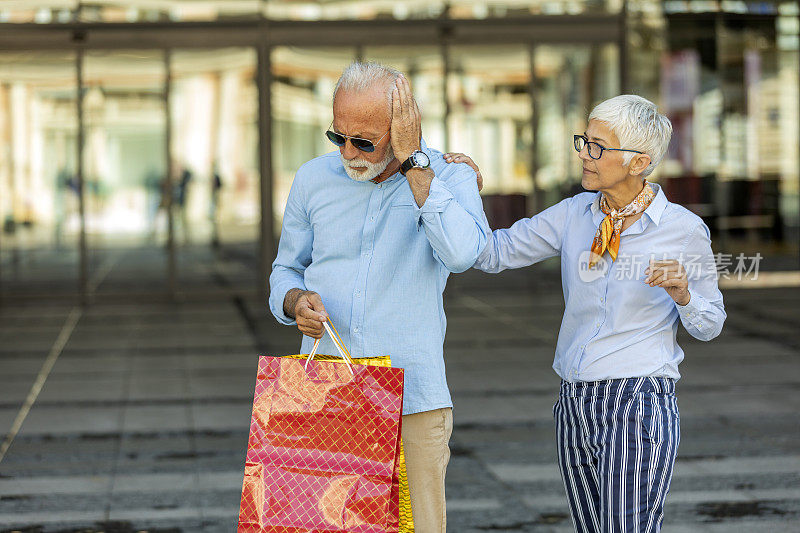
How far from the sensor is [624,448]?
3037mm

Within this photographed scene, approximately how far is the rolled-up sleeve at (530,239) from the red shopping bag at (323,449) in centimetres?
69

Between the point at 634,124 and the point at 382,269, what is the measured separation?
0.77 m

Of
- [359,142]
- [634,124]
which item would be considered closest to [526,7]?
[634,124]

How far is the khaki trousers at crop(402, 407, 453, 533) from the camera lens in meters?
2.94

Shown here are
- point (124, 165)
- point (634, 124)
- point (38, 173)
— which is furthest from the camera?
point (38, 173)

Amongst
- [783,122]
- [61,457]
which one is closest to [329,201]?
[61,457]

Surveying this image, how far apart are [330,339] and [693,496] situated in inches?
122

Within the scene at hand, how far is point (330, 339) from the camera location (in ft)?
9.51

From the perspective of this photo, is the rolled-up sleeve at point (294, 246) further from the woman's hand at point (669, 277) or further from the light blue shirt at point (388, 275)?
the woman's hand at point (669, 277)

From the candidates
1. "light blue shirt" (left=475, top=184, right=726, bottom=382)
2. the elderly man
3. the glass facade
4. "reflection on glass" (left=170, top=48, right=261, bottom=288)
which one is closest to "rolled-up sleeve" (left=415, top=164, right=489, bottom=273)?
the elderly man

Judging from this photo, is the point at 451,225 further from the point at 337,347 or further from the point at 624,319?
the point at 624,319

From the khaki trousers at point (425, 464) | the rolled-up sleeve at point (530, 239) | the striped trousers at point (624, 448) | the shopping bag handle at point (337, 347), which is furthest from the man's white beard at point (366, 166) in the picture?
the striped trousers at point (624, 448)

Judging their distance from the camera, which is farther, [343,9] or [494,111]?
[494,111]

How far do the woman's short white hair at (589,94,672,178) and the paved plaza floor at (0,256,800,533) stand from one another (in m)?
2.34
